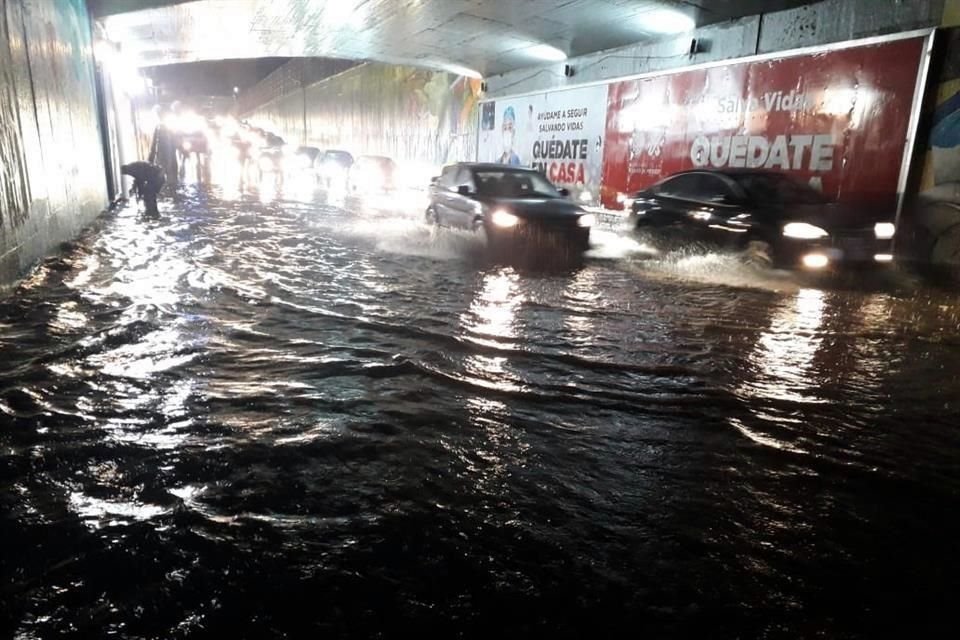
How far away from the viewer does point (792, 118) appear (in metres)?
11.8

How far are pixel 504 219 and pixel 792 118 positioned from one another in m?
6.40

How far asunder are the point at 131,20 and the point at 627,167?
13.7 metres

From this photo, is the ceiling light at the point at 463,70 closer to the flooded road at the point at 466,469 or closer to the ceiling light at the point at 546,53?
the ceiling light at the point at 546,53

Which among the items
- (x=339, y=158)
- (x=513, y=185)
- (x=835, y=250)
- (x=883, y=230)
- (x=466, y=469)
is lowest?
(x=466, y=469)

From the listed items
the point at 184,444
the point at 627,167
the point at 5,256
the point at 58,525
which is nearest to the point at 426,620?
the point at 58,525

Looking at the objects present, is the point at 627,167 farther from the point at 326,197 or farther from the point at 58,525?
the point at 58,525

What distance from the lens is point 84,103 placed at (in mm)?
12031

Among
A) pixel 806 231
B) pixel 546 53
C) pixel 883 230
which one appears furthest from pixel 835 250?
pixel 546 53

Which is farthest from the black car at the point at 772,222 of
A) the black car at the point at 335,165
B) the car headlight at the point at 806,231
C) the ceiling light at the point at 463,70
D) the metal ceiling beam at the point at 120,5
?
the black car at the point at 335,165

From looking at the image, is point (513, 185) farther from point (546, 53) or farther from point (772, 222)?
point (546, 53)

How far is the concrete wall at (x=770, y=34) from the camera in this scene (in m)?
10.2

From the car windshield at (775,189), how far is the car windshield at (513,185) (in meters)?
3.24

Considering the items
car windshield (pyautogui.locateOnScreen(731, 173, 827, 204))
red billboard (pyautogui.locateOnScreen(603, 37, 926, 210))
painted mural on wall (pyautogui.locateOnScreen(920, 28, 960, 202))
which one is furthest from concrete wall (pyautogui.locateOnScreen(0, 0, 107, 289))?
painted mural on wall (pyautogui.locateOnScreen(920, 28, 960, 202))

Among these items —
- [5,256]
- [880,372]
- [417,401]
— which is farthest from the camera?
[5,256]
